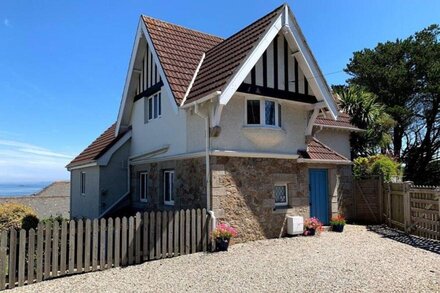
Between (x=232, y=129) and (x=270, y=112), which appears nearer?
(x=232, y=129)

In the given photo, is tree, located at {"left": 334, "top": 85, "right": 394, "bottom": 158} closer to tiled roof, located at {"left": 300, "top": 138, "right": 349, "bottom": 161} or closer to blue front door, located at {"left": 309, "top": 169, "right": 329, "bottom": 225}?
tiled roof, located at {"left": 300, "top": 138, "right": 349, "bottom": 161}

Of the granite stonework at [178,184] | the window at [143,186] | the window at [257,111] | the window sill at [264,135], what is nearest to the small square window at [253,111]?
the window at [257,111]

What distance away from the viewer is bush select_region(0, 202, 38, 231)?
12.5m

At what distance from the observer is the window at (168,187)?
13.8m

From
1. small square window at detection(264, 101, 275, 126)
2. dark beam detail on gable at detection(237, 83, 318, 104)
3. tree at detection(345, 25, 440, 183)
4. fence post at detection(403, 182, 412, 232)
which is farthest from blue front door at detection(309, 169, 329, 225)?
tree at detection(345, 25, 440, 183)

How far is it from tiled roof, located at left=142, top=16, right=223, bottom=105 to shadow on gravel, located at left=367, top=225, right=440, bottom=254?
8853mm

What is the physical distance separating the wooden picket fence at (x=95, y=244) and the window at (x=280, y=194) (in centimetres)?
323

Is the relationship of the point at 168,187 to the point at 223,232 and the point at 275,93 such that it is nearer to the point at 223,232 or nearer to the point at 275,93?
the point at 223,232

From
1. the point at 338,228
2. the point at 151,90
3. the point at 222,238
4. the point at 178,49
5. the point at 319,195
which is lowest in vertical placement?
the point at 338,228

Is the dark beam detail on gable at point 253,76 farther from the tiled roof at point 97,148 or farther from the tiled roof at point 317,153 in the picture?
the tiled roof at point 97,148

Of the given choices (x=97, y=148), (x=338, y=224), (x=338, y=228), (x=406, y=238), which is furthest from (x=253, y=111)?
(x=97, y=148)

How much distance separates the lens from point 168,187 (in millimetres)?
14102

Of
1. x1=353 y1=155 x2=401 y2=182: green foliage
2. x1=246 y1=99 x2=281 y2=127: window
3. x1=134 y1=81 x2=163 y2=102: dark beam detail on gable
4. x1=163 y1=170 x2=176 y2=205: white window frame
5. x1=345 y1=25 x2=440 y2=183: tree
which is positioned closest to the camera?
x1=246 y1=99 x2=281 y2=127: window

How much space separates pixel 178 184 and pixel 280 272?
5824mm
